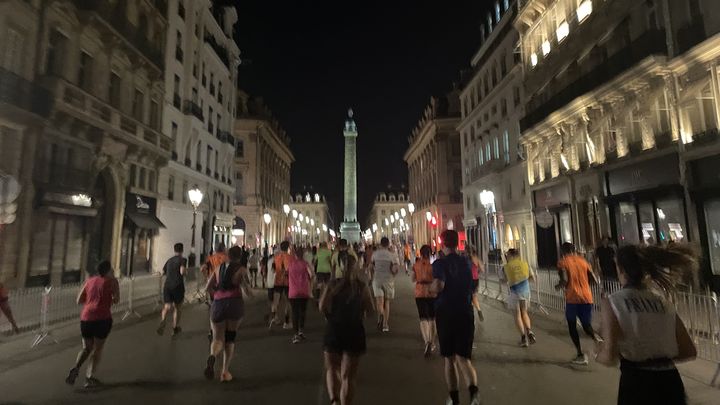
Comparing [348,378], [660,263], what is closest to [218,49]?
[348,378]

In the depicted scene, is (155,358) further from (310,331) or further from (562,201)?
(562,201)

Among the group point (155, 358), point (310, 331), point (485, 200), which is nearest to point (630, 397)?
point (155, 358)

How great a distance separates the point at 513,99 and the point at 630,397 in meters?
31.0

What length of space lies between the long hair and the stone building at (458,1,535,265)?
73.8 ft

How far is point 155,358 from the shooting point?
7676mm

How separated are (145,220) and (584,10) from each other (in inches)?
1053

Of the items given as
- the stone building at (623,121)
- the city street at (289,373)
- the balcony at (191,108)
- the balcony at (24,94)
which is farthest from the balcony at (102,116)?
the stone building at (623,121)

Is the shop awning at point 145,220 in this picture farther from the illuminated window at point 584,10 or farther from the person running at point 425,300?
the illuminated window at point 584,10

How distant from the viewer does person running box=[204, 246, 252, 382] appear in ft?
21.2

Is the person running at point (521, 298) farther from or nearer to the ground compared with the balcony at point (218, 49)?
nearer to the ground

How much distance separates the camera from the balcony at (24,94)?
14.4m

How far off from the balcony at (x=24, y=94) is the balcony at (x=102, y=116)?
0.47 metres

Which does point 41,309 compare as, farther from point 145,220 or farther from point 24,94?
point 145,220

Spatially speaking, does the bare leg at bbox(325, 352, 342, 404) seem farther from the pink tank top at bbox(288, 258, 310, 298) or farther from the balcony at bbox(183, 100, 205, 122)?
the balcony at bbox(183, 100, 205, 122)
